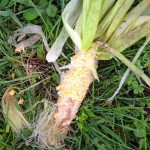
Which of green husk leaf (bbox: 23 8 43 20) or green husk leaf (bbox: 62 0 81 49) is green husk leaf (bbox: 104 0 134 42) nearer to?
green husk leaf (bbox: 62 0 81 49)

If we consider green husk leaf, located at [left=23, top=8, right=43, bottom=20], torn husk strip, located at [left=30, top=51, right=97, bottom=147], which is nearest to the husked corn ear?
torn husk strip, located at [left=30, top=51, right=97, bottom=147]

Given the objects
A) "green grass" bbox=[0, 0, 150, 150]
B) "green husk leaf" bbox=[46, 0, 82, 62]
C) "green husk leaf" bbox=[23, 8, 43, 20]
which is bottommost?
"green grass" bbox=[0, 0, 150, 150]

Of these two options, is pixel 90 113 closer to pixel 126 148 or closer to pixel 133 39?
pixel 126 148

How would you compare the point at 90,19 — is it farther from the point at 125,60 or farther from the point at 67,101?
the point at 67,101

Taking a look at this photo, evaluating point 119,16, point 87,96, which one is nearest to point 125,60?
point 119,16

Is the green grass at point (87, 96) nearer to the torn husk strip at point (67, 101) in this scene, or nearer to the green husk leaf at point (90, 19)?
the torn husk strip at point (67, 101)

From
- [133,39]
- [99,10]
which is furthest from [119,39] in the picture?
[99,10]
